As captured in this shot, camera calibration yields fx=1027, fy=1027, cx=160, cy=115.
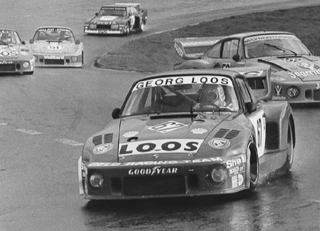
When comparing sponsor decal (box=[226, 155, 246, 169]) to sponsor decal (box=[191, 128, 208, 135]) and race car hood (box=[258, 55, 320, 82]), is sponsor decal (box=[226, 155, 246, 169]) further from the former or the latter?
race car hood (box=[258, 55, 320, 82])

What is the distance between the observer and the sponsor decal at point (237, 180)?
27.3 ft

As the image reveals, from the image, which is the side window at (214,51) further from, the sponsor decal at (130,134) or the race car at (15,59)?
the sponsor decal at (130,134)

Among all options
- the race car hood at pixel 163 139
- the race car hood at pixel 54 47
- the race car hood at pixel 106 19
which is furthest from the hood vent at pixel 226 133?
the race car hood at pixel 106 19

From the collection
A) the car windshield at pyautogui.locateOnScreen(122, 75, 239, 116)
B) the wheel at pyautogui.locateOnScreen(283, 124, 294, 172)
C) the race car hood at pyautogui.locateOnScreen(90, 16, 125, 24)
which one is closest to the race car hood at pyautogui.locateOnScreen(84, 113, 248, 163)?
the car windshield at pyautogui.locateOnScreen(122, 75, 239, 116)

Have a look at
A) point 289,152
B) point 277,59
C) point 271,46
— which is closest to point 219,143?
point 289,152

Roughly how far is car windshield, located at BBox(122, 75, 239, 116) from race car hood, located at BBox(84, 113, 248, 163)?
24 centimetres

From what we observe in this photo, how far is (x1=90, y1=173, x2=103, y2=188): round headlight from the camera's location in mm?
8312

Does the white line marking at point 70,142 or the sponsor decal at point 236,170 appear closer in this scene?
the sponsor decal at point 236,170

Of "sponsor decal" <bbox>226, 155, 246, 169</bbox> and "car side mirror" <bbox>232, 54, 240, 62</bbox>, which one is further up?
"sponsor decal" <bbox>226, 155, 246, 169</bbox>

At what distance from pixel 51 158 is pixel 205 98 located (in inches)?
97.7

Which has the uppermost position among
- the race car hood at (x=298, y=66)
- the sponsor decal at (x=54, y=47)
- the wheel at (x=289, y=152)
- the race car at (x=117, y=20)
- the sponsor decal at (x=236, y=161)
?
the sponsor decal at (x=236, y=161)

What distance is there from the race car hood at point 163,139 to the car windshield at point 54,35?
1949cm

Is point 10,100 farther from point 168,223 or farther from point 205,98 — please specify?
point 168,223

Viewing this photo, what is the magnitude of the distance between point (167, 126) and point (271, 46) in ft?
30.8
